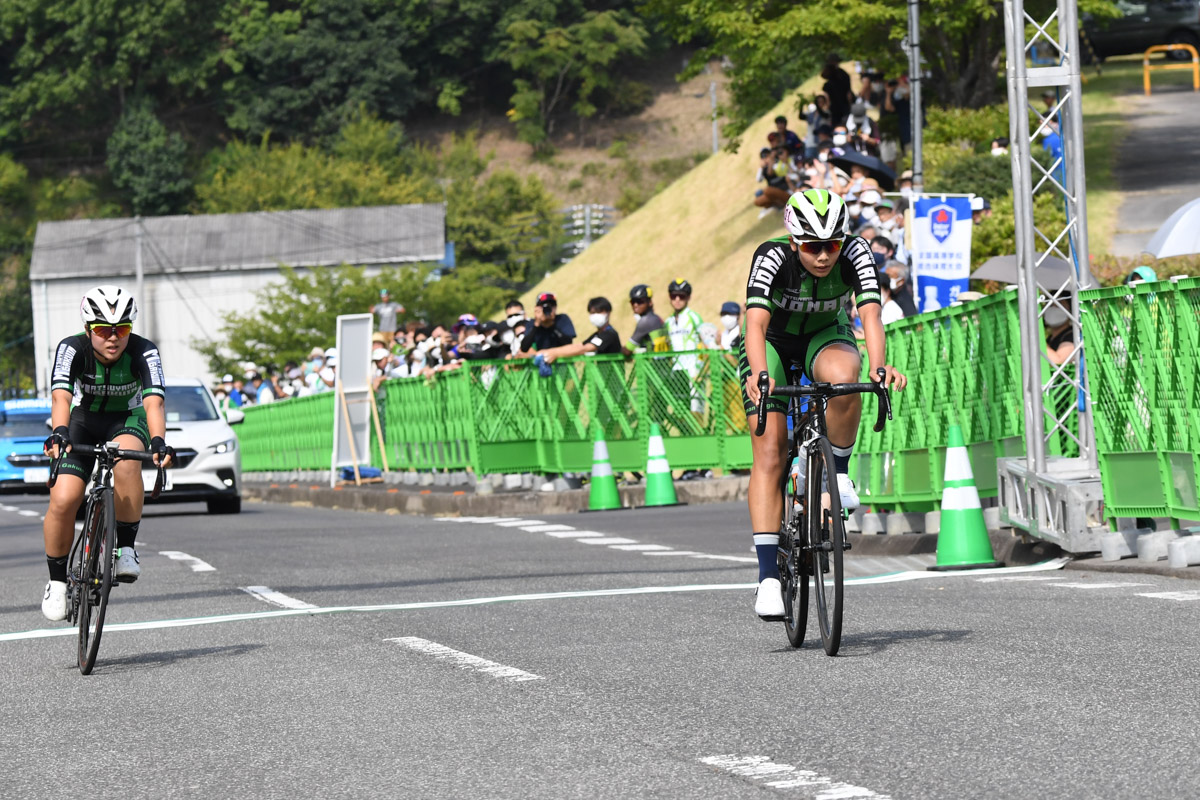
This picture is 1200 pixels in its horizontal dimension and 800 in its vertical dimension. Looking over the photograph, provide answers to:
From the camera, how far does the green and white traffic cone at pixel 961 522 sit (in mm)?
12305

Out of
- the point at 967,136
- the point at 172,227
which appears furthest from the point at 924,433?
the point at 172,227

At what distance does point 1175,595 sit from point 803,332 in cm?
297

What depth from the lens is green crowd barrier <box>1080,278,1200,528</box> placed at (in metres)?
10.6

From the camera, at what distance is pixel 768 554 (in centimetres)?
802

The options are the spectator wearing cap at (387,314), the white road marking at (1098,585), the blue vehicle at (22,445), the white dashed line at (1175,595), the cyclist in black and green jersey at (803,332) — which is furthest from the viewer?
the blue vehicle at (22,445)

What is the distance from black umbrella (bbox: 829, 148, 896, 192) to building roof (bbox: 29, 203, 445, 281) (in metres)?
68.6

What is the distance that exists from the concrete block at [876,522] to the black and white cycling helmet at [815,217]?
23.9 ft

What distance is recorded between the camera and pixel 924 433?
1409 centimetres

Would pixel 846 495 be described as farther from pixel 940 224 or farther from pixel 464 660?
pixel 940 224

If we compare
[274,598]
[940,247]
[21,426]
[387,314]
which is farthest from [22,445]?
[274,598]

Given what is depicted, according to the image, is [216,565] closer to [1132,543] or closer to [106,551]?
[106,551]

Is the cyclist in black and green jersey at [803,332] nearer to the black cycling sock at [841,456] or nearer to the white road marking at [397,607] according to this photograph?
the black cycling sock at [841,456]

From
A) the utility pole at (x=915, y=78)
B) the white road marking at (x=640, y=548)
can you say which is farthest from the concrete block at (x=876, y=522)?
the utility pole at (x=915, y=78)

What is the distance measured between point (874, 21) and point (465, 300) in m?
38.9
